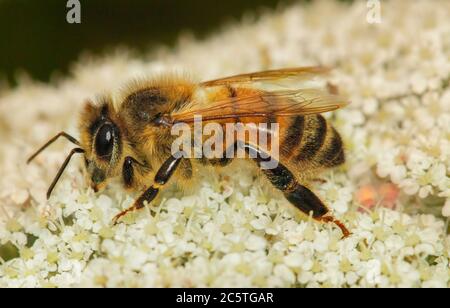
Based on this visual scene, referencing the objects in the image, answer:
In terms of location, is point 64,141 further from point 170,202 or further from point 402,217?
point 402,217

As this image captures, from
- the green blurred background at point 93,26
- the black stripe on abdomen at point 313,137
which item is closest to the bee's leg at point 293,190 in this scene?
the black stripe on abdomen at point 313,137

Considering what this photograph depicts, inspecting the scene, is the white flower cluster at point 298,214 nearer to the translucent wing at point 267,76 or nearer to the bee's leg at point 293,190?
the bee's leg at point 293,190

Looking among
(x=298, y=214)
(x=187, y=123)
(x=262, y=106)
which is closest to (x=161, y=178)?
(x=187, y=123)

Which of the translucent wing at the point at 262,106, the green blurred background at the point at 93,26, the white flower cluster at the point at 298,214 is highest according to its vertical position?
the green blurred background at the point at 93,26

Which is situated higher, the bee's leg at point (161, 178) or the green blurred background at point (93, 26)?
the green blurred background at point (93, 26)

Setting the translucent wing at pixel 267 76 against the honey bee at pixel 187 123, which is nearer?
the honey bee at pixel 187 123

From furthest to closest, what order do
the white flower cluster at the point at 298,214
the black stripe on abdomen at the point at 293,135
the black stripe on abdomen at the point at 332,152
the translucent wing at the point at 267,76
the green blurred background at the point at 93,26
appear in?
the green blurred background at the point at 93,26, the translucent wing at the point at 267,76, the black stripe on abdomen at the point at 332,152, the black stripe on abdomen at the point at 293,135, the white flower cluster at the point at 298,214
